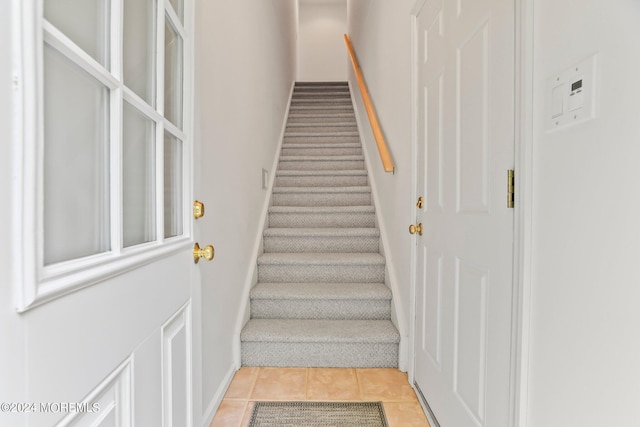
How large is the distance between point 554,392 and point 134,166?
1.06 m

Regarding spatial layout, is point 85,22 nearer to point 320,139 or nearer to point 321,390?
point 321,390

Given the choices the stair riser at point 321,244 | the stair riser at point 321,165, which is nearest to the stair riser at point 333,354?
the stair riser at point 321,244

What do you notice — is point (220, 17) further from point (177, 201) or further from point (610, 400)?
point (610, 400)

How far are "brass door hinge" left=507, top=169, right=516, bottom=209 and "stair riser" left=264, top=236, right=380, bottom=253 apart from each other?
1.67 metres

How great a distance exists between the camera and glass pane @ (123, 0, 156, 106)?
2.20 ft

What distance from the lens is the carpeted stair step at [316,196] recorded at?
9.77 ft

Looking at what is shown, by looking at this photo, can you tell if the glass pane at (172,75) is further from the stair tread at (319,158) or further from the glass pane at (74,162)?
the stair tread at (319,158)

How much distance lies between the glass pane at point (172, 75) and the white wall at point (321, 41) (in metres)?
5.63

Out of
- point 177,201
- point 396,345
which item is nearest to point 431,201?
point 396,345

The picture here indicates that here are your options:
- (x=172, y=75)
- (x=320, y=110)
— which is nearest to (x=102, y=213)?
(x=172, y=75)

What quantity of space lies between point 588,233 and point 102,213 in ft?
3.03

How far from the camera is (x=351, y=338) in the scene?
5.98 ft

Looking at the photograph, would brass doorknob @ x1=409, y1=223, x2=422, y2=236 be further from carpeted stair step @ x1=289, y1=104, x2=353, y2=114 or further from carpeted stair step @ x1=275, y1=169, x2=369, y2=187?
carpeted stair step @ x1=289, y1=104, x2=353, y2=114

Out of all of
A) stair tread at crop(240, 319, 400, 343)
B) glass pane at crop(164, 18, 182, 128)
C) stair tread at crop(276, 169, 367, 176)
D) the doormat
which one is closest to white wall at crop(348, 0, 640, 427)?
the doormat
